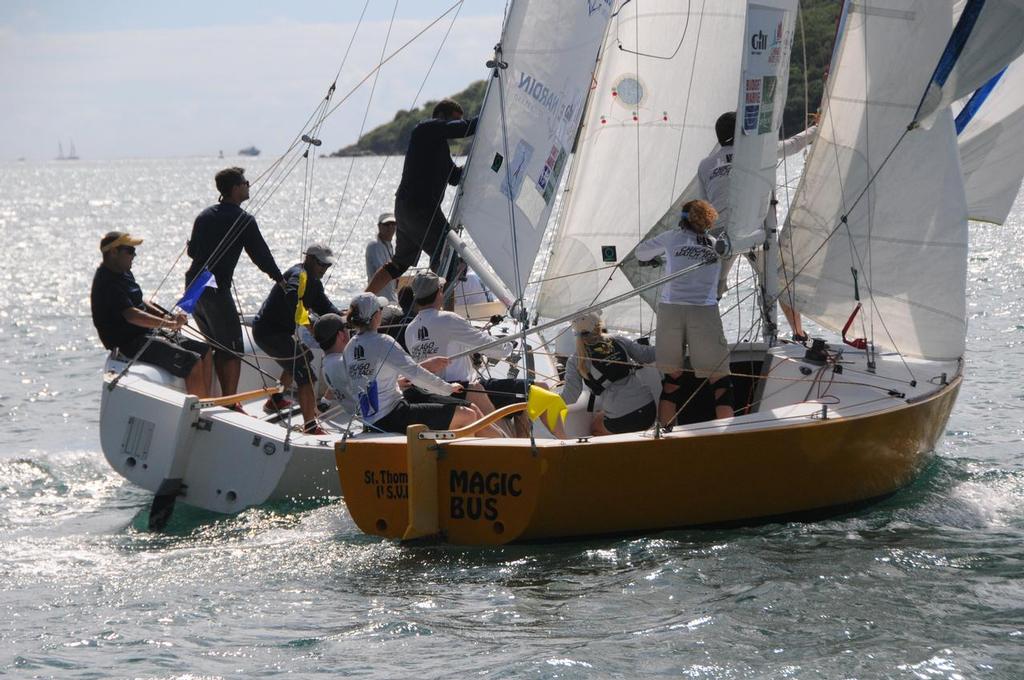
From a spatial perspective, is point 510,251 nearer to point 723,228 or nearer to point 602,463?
point 723,228

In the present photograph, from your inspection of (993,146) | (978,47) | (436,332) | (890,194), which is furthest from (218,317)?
(993,146)

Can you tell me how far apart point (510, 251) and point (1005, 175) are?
3.37 meters

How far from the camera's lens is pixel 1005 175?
9.22 m

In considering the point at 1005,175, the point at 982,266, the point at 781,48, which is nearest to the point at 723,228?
the point at 781,48

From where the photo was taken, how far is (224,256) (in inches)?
349

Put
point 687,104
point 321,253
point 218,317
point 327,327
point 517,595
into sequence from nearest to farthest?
point 517,595 < point 327,327 < point 321,253 < point 687,104 < point 218,317

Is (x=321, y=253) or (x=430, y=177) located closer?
(x=321, y=253)

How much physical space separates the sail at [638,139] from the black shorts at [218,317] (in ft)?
6.82

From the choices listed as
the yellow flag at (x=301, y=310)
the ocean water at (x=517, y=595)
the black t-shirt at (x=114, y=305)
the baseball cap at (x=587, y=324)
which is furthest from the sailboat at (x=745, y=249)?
the black t-shirt at (x=114, y=305)

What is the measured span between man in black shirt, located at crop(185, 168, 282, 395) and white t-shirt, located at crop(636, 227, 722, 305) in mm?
2637

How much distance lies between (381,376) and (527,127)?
2.25 metres

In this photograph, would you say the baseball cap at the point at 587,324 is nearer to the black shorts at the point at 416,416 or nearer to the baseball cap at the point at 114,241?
the black shorts at the point at 416,416

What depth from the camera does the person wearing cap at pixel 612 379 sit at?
285 inches

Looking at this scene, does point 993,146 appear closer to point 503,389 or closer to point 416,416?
point 503,389
